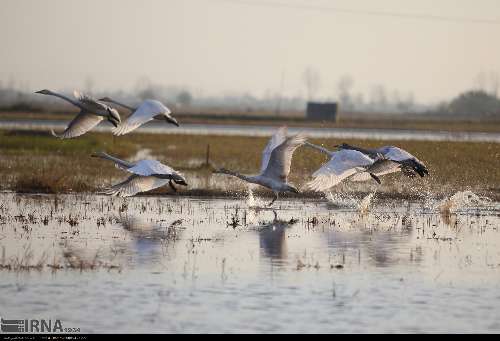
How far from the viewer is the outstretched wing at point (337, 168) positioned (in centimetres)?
2033

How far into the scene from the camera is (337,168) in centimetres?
2036

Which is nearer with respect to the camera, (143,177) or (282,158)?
(282,158)

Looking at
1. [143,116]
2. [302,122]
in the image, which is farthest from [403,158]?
[302,122]

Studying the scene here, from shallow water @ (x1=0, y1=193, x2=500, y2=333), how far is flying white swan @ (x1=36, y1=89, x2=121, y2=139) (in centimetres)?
172

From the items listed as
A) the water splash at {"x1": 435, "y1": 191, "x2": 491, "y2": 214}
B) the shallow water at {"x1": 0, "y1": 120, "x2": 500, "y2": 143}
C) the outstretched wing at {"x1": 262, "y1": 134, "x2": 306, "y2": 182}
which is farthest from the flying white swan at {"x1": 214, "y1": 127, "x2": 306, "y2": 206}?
the shallow water at {"x1": 0, "y1": 120, "x2": 500, "y2": 143}

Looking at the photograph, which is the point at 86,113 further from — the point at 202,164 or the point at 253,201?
the point at 202,164

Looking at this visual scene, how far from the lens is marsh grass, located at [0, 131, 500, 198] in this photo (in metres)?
27.6

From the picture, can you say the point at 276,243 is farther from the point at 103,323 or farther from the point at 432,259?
the point at 103,323

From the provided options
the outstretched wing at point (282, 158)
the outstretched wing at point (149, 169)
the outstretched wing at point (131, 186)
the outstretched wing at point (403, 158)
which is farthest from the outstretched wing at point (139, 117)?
the outstretched wing at point (403, 158)

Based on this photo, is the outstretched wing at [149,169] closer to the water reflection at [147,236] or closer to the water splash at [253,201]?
the water reflection at [147,236]

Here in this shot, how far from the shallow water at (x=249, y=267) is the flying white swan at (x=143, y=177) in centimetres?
63

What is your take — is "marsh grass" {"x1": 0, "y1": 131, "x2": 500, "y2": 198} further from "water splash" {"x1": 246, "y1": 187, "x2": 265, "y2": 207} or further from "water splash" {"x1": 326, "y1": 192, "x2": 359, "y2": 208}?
"water splash" {"x1": 246, "y1": 187, "x2": 265, "y2": 207}

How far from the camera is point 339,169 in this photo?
20359 millimetres

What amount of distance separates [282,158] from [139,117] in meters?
2.73
